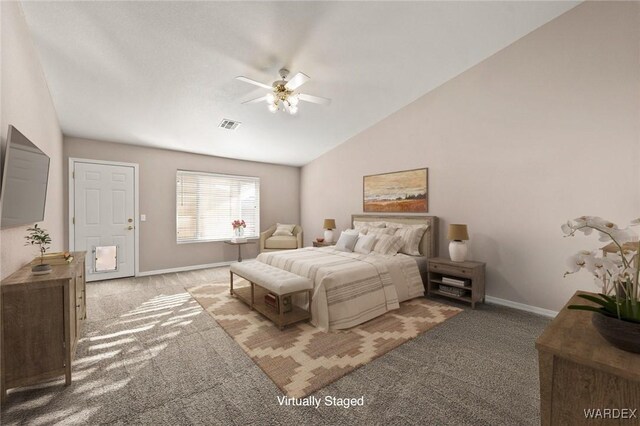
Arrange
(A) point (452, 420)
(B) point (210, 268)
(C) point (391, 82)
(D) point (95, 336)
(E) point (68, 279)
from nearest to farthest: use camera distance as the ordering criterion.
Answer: (A) point (452, 420), (E) point (68, 279), (D) point (95, 336), (C) point (391, 82), (B) point (210, 268)

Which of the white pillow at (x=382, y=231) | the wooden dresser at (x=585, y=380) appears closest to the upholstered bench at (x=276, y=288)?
the white pillow at (x=382, y=231)

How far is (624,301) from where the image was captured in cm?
94

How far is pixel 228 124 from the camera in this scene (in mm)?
4742

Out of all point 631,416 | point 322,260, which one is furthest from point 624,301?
point 322,260

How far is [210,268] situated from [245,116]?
11.0 ft

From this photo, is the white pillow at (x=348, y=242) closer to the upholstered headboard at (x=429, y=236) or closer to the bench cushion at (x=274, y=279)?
the upholstered headboard at (x=429, y=236)

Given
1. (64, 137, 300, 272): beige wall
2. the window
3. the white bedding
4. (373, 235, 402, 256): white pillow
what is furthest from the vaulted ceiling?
the white bedding

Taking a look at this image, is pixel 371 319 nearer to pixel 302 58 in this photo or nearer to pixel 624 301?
pixel 624 301

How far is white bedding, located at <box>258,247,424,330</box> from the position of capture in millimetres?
3004

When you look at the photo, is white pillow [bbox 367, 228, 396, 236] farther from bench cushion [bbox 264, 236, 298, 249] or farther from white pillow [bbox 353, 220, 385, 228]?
bench cushion [bbox 264, 236, 298, 249]

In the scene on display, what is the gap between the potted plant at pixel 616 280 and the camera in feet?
2.86

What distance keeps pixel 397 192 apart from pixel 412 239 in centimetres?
100

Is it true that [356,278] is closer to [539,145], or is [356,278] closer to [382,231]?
[382,231]

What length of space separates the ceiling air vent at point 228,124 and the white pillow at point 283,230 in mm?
2589
